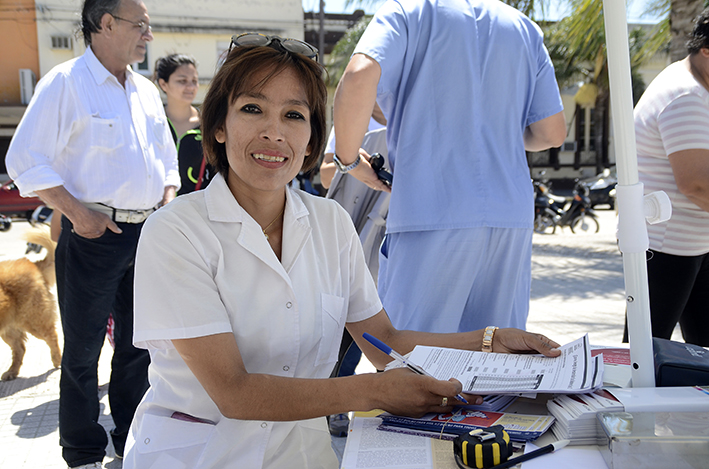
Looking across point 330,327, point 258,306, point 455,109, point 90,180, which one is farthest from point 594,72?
point 258,306

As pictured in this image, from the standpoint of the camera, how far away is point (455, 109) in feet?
7.30

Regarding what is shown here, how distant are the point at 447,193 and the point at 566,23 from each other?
9211mm

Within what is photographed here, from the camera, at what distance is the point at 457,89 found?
7.30 ft

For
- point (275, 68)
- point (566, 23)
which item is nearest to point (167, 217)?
point (275, 68)

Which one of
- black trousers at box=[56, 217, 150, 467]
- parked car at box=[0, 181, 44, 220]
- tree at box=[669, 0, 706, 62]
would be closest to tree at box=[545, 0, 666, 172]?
tree at box=[669, 0, 706, 62]

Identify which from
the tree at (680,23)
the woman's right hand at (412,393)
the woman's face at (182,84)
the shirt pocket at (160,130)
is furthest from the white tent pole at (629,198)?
the tree at (680,23)

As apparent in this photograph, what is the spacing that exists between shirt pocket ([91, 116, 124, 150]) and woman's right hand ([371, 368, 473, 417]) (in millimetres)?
2111

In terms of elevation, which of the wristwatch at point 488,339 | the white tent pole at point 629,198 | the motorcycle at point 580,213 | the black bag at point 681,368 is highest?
the white tent pole at point 629,198

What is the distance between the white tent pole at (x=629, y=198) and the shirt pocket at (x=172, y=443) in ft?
3.39

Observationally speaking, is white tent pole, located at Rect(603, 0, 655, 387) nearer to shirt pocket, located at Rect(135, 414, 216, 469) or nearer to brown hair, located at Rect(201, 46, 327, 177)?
brown hair, located at Rect(201, 46, 327, 177)

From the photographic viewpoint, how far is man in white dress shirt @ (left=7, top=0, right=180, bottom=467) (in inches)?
108

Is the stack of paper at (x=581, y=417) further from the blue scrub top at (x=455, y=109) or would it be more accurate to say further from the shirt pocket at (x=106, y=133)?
the shirt pocket at (x=106, y=133)

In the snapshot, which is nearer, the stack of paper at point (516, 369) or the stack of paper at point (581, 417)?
the stack of paper at point (581, 417)

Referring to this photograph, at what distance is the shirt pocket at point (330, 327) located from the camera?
1677 mm
